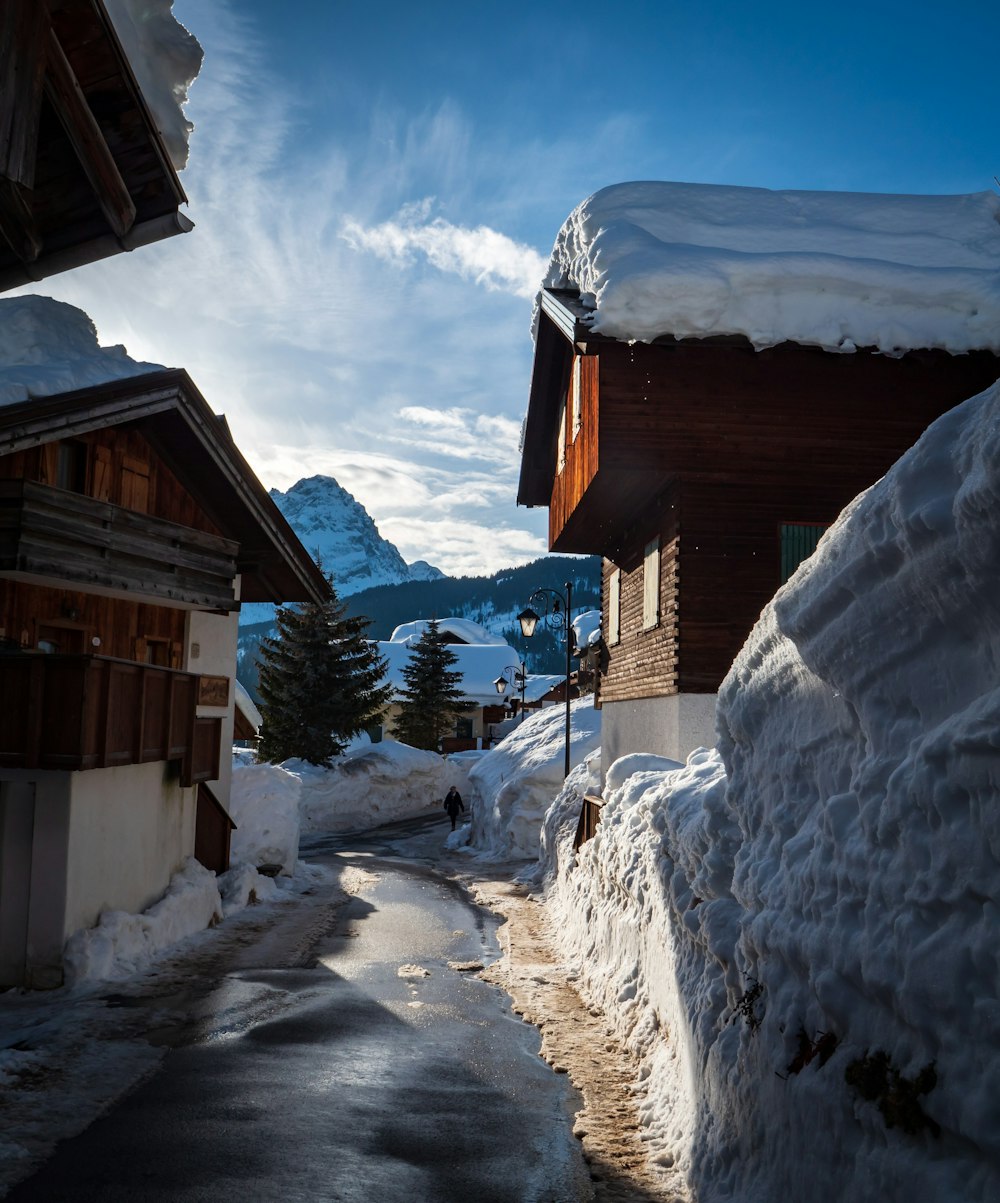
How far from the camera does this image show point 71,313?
73.0 ft

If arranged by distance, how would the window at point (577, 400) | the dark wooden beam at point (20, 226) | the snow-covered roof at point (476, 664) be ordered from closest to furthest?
the dark wooden beam at point (20, 226) → the window at point (577, 400) → the snow-covered roof at point (476, 664)

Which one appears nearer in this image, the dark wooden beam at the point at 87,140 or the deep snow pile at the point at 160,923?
the dark wooden beam at the point at 87,140

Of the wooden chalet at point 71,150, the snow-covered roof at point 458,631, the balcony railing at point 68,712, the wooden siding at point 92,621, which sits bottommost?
the balcony railing at point 68,712

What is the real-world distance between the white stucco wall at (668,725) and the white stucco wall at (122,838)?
7894 mm

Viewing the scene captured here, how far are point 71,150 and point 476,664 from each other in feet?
265

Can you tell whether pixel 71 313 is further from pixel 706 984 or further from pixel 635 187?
pixel 706 984

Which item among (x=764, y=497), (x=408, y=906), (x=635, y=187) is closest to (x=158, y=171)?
(x=764, y=497)

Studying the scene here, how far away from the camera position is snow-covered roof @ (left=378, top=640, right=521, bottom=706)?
80.8m

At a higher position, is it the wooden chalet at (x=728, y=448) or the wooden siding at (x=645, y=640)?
the wooden chalet at (x=728, y=448)

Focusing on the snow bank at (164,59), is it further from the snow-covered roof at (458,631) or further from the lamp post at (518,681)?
the snow-covered roof at (458,631)

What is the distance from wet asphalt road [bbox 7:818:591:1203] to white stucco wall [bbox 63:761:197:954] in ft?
7.03

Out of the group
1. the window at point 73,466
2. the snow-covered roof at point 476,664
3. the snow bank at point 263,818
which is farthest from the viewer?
the snow-covered roof at point 476,664

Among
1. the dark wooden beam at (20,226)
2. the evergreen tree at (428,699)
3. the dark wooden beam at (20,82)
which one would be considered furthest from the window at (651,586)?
the evergreen tree at (428,699)

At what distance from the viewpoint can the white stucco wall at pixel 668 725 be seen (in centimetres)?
1570
